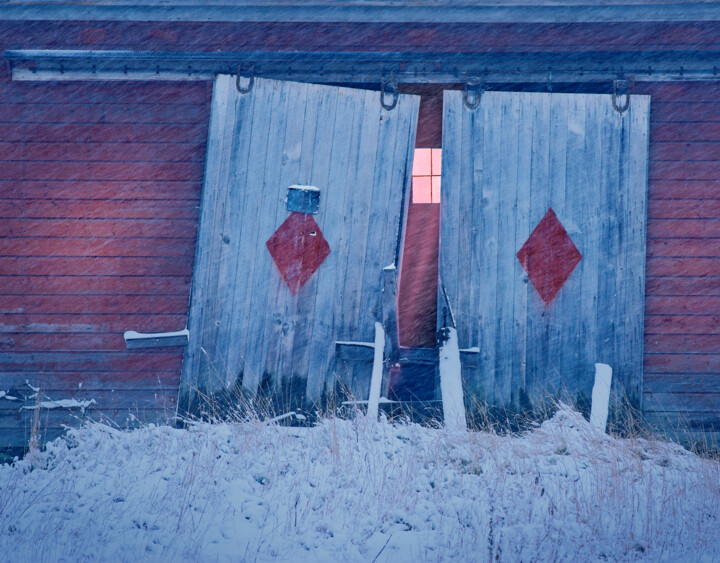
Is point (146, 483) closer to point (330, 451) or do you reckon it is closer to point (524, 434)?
point (330, 451)

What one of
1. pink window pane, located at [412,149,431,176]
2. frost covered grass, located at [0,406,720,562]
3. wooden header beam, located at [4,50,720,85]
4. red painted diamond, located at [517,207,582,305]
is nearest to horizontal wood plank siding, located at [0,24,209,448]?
wooden header beam, located at [4,50,720,85]

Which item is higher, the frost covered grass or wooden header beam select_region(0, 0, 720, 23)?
wooden header beam select_region(0, 0, 720, 23)

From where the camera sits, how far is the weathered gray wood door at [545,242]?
553 cm

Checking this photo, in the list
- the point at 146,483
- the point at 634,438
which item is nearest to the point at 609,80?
the point at 634,438

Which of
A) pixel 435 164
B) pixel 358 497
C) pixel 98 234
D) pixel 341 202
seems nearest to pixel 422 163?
pixel 435 164

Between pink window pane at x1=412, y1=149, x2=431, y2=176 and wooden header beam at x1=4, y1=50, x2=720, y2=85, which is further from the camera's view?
pink window pane at x1=412, y1=149, x2=431, y2=176

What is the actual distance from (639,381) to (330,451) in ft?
8.80

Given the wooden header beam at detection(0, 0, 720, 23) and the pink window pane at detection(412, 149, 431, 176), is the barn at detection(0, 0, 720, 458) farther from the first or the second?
the pink window pane at detection(412, 149, 431, 176)

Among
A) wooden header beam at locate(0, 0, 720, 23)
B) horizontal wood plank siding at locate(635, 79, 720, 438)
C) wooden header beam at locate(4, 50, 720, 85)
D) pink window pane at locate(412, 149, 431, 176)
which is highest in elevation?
wooden header beam at locate(0, 0, 720, 23)

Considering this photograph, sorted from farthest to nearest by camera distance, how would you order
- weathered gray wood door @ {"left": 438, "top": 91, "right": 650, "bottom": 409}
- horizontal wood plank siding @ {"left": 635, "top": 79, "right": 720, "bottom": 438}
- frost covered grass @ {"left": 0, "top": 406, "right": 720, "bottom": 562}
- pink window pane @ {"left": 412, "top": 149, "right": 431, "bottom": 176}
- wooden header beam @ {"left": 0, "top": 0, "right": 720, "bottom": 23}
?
pink window pane @ {"left": 412, "top": 149, "right": 431, "bottom": 176}
wooden header beam @ {"left": 0, "top": 0, "right": 720, "bottom": 23}
horizontal wood plank siding @ {"left": 635, "top": 79, "right": 720, "bottom": 438}
weathered gray wood door @ {"left": 438, "top": 91, "right": 650, "bottom": 409}
frost covered grass @ {"left": 0, "top": 406, "right": 720, "bottom": 562}

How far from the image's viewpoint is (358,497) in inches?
158

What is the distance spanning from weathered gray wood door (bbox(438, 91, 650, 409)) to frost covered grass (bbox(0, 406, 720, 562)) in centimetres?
65

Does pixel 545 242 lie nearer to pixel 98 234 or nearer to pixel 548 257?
pixel 548 257

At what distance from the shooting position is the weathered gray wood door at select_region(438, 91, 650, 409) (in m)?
5.53
